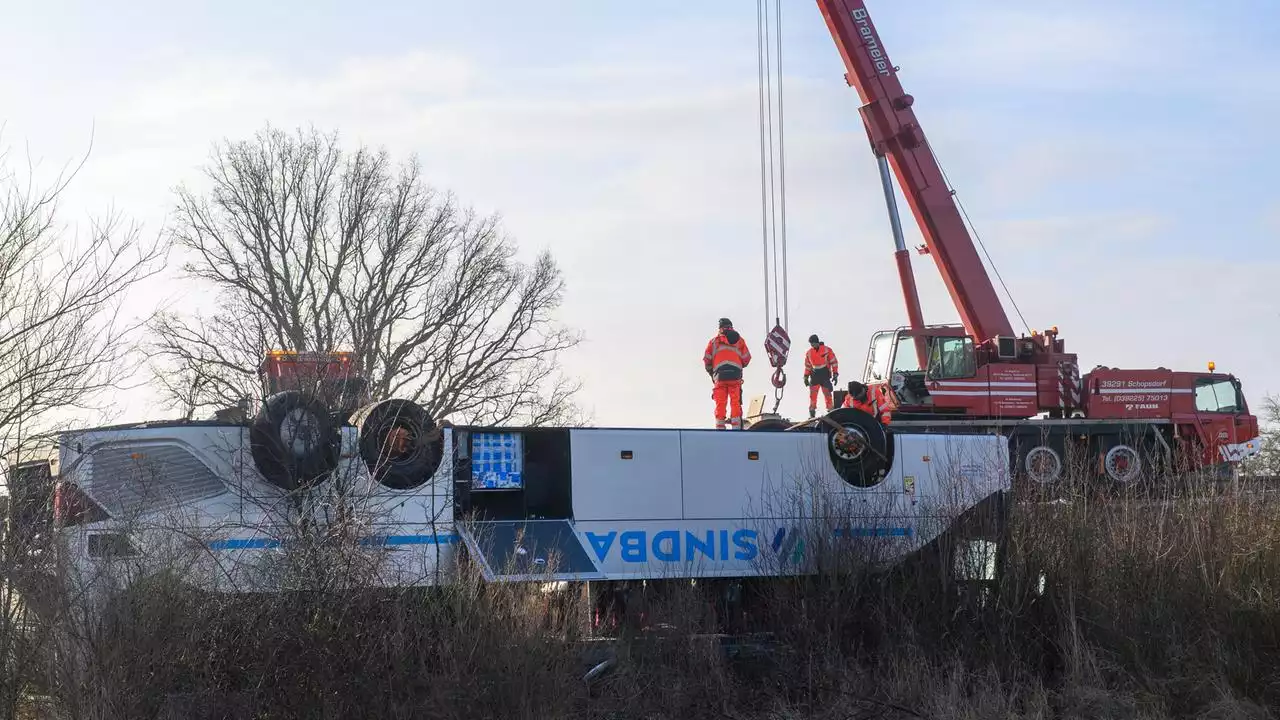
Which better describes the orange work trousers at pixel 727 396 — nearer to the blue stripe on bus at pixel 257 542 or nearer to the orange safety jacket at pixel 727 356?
the orange safety jacket at pixel 727 356

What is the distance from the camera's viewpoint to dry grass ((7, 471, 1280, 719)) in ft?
31.2

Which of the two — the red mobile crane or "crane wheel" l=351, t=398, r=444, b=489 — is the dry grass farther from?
the red mobile crane

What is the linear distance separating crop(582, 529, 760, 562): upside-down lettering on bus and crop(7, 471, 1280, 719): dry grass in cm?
34

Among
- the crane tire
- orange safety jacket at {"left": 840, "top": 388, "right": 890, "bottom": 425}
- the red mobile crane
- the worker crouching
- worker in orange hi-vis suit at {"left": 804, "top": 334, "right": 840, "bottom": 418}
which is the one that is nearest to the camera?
the crane tire

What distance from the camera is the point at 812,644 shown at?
12.0 meters

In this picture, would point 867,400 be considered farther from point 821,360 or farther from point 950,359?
point 950,359

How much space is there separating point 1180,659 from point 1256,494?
6.31 ft

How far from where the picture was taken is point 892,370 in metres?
22.2

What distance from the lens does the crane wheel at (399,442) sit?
1066 cm

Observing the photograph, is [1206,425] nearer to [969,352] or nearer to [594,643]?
[969,352]

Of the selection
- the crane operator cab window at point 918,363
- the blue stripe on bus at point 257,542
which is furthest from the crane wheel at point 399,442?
the crane operator cab window at point 918,363

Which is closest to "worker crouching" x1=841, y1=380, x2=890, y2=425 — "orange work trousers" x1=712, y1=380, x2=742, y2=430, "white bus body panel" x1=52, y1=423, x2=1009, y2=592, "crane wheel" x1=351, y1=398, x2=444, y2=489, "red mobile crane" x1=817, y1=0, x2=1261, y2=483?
"orange work trousers" x1=712, y1=380, x2=742, y2=430

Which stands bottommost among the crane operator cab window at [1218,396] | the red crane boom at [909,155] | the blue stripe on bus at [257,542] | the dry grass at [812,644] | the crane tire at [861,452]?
the dry grass at [812,644]

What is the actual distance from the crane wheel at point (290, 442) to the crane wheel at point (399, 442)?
35cm
